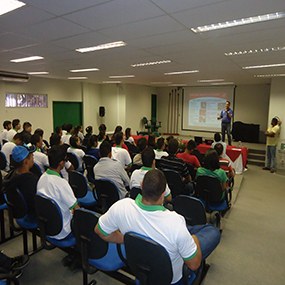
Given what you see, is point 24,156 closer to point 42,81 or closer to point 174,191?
point 174,191

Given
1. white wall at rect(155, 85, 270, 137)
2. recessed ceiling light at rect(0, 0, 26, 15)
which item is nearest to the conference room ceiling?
recessed ceiling light at rect(0, 0, 26, 15)

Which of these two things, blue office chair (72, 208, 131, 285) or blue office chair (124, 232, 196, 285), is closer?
blue office chair (124, 232, 196, 285)

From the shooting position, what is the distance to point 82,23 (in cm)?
282

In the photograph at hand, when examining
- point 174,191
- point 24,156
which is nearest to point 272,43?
point 174,191

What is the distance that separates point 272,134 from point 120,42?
5373 millimetres

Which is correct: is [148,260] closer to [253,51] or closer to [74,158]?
[74,158]

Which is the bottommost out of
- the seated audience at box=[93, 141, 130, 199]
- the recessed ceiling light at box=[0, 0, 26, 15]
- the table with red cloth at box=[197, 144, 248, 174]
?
the table with red cloth at box=[197, 144, 248, 174]

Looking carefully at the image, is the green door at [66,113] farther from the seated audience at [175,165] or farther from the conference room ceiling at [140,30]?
the seated audience at [175,165]

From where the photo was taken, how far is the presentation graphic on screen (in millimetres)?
11273

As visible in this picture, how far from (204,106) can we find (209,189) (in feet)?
30.5

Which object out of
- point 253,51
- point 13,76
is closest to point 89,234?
point 253,51

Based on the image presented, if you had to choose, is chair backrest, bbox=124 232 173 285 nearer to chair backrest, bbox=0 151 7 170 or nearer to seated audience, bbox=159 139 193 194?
seated audience, bbox=159 139 193 194

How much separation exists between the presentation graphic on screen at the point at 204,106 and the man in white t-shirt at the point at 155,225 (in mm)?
10672

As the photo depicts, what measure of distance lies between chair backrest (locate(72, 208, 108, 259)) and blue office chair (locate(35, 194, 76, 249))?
0.85 ft
